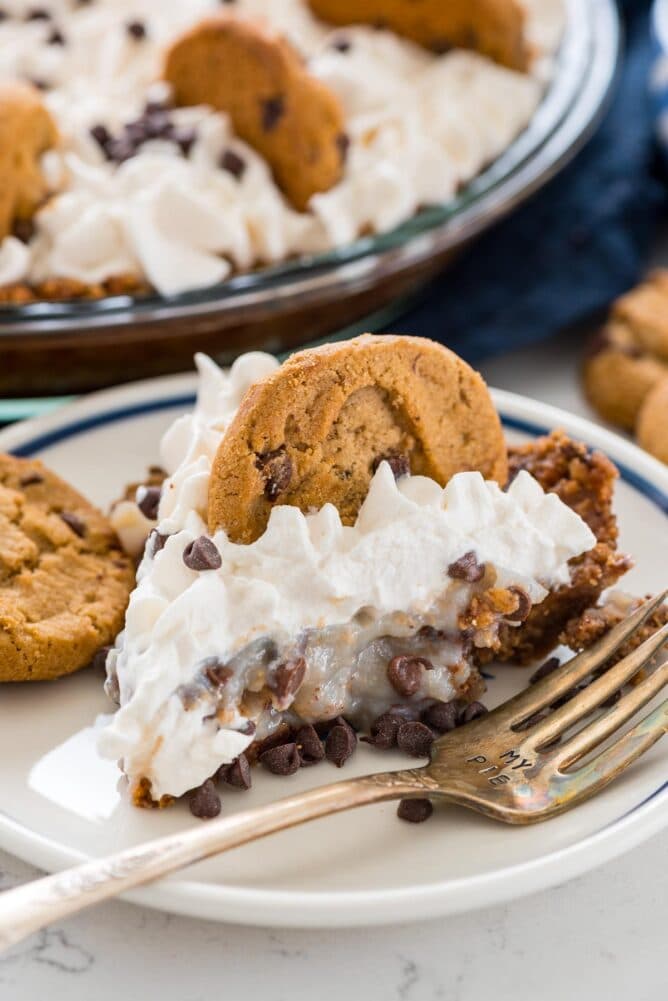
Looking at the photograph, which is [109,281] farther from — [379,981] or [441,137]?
[379,981]

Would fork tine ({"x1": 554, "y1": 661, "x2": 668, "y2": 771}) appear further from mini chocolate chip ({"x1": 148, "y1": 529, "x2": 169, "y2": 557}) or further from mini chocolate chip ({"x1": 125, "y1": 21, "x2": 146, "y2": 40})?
mini chocolate chip ({"x1": 125, "y1": 21, "x2": 146, "y2": 40})

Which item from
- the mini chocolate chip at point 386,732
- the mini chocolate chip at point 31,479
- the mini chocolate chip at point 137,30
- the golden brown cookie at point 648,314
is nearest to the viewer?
the mini chocolate chip at point 386,732

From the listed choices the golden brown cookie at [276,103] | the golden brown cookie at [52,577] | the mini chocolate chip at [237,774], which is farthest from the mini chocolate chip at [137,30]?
the mini chocolate chip at [237,774]

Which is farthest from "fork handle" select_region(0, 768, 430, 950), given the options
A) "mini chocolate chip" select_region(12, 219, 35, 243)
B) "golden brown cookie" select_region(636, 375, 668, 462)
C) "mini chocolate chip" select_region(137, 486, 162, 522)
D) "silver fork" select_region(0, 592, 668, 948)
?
"mini chocolate chip" select_region(12, 219, 35, 243)

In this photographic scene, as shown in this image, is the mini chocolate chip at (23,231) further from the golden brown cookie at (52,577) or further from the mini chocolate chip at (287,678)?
the mini chocolate chip at (287,678)

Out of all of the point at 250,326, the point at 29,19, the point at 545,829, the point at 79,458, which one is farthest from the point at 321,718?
the point at 29,19

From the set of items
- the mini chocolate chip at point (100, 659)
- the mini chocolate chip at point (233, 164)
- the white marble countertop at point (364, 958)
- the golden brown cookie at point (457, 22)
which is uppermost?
the golden brown cookie at point (457, 22)

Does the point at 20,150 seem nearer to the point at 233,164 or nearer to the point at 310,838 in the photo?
the point at 233,164
